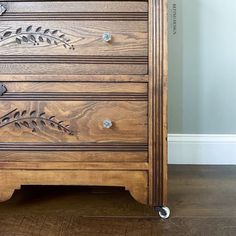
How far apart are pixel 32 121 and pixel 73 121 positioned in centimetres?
14

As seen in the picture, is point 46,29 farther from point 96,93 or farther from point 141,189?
point 141,189

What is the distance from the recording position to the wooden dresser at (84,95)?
1.08 meters

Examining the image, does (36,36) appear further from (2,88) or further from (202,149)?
(202,149)

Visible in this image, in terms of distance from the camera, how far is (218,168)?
5.49ft

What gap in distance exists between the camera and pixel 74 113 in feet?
3.62

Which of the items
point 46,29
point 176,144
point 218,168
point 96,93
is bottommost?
point 218,168

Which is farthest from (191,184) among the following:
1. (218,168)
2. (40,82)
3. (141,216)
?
(40,82)

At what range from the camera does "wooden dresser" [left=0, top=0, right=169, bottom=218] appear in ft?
3.53

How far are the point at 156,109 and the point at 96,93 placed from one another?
209mm

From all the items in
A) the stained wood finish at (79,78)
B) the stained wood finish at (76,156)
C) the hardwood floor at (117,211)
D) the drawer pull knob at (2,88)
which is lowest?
the hardwood floor at (117,211)

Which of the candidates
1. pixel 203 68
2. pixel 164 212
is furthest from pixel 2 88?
pixel 203 68

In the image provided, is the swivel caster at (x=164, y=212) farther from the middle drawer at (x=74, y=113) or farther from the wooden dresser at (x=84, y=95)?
the middle drawer at (x=74, y=113)

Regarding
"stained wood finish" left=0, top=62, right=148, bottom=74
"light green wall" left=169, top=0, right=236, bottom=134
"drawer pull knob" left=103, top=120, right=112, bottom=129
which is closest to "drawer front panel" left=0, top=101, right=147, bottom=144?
"drawer pull knob" left=103, top=120, right=112, bottom=129

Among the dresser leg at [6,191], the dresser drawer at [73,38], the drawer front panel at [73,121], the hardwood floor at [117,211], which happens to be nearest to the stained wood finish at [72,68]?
the dresser drawer at [73,38]
